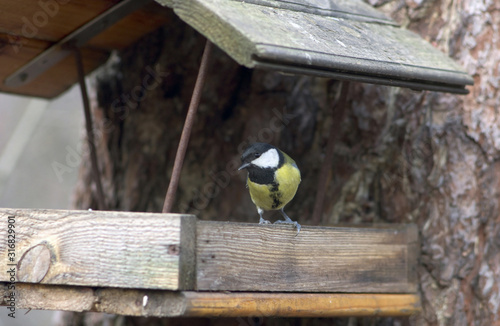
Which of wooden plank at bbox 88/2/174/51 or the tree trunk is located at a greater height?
wooden plank at bbox 88/2/174/51

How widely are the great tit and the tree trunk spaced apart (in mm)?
491

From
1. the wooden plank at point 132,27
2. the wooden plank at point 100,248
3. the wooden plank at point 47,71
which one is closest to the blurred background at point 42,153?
the wooden plank at point 47,71

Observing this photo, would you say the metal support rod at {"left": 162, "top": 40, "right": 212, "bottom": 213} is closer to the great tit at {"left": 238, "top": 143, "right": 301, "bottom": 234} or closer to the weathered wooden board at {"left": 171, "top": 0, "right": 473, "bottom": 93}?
the weathered wooden board at {"left": 171, "top": 0, "right": 473, "bottom": 93}

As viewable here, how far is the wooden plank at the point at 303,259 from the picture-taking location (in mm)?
1961

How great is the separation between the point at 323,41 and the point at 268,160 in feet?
2.19

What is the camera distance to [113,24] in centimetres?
277

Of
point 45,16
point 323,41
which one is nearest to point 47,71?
point 45,16

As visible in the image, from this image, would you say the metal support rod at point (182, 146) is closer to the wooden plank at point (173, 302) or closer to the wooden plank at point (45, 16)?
the wooden plank at point (173, 302)

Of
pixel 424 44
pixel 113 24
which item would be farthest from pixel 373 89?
pixel 113 24

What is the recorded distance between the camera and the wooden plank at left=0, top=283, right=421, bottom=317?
74.0 inches

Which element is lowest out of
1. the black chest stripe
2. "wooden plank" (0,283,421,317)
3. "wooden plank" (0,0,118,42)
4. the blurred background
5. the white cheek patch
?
the blurred background

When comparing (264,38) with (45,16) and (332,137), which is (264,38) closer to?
(332,137)

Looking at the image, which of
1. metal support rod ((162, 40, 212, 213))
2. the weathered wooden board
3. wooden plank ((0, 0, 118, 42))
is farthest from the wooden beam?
wooden plank ((0, 0, 118, 42))

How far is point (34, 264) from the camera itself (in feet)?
6.56
